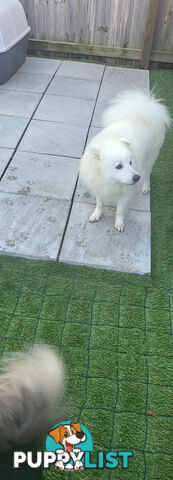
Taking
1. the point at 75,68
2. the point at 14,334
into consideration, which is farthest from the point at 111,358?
the point at 75,68

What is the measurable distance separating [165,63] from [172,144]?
3.05m

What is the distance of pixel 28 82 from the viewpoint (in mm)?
5426

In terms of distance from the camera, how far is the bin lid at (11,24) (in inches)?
185

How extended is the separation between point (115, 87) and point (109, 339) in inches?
187

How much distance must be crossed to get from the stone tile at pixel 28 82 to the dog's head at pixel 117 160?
129 inches

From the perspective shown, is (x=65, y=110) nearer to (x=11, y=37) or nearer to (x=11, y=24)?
(x=11, y=37)

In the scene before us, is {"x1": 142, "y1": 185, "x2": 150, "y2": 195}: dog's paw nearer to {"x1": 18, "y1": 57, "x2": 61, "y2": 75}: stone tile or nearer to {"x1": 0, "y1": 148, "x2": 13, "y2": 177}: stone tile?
{"x1": 0, "y1": 148, "x2": 13, "y2": 177}: stone tile

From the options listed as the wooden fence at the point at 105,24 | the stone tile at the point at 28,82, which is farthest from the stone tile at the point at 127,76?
the stone tile at the point at 28,82

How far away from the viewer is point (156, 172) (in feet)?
12.8

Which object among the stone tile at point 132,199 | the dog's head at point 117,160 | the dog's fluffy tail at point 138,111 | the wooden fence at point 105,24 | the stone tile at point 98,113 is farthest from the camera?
the wooden fence at point 105,24

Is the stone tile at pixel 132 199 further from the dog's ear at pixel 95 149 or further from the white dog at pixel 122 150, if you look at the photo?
the dog's ear at pixel 95 149

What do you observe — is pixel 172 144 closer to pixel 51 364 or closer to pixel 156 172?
pixel 156 172

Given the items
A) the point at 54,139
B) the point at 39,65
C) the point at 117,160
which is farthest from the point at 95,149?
the point at 39,65
